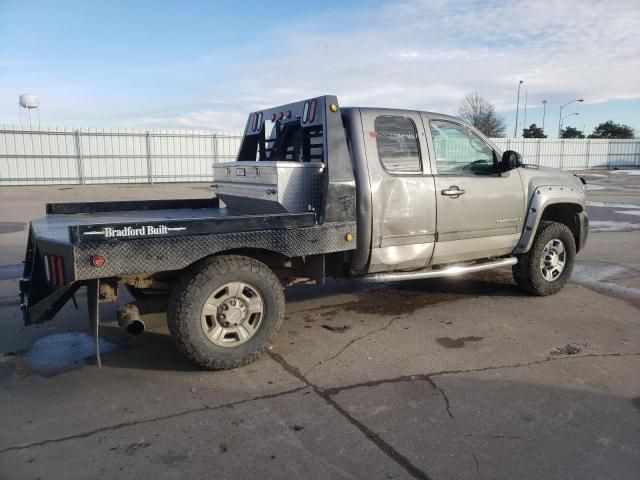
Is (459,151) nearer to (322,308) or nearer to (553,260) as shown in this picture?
(553,260)

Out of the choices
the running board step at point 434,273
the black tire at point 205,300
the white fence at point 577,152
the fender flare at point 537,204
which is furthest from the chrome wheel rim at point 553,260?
the white fence at point 577,152

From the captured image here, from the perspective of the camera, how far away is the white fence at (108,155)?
2531 cm

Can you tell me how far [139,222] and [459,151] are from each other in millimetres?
3360

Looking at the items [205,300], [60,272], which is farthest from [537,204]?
[60,272]

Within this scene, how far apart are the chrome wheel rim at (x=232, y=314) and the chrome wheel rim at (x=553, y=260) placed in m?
3.70

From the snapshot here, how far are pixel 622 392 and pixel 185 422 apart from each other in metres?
3.08

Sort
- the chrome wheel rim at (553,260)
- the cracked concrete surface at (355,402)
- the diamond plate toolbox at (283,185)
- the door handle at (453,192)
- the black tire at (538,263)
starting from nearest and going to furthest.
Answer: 1. the cracked concrete surface at (355,402)
2. the diamond plate toolbox at (283,185)
3. the door handle at (453,192)
4. the black tire at (538,263)
5. the chrome wheel rim at (553,260)

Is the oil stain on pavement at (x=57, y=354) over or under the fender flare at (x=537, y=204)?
under

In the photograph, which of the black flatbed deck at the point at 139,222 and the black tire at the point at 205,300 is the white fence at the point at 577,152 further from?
the black tire at the point at 205,300

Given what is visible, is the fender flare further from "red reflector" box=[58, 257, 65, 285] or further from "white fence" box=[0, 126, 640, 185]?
"white fence" box=[0, 126, 640, 185]

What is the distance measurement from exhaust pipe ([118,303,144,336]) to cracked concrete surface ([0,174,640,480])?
41 centimetres

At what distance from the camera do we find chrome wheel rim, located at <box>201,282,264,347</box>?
13.7ft

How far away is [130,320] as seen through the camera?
4.01 m

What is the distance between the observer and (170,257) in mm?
3945
